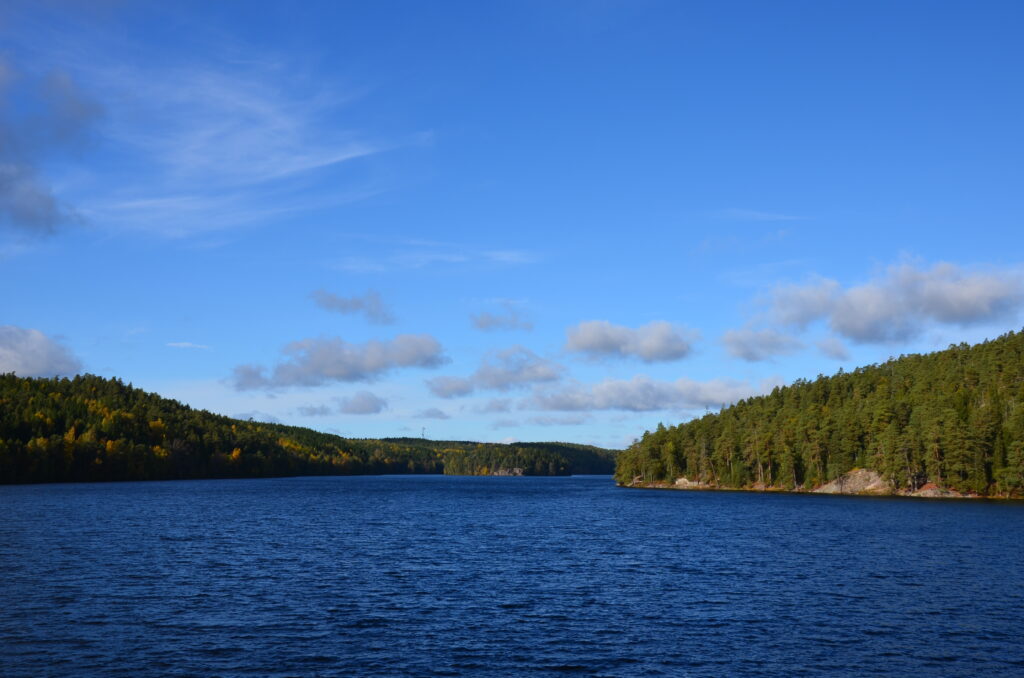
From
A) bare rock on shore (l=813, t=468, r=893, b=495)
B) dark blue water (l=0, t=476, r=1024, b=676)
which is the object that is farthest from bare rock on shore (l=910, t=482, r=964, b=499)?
dark blue water (l=0, t=476, r=1024, b=676)

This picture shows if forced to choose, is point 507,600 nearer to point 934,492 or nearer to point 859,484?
point 934,492

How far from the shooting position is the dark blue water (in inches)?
1448

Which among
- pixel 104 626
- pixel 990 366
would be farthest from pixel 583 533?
pixel 990 366

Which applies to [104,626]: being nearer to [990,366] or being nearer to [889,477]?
[889,477]

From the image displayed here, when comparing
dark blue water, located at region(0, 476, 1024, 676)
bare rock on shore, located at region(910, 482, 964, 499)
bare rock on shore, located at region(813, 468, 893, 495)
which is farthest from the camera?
bare rock on shore, located at region(813, 468, 893, 495)

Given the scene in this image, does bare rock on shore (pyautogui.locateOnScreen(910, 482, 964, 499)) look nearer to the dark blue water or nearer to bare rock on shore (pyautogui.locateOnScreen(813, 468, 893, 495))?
bare rock on shore (pyautogui.locateOnScreen(813, 468, 893, 495))

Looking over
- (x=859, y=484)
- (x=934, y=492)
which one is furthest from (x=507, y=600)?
(x=859, y=484)

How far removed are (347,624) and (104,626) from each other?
531 inches

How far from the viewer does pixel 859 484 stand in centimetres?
18788

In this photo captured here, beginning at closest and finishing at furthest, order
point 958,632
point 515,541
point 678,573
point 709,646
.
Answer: point 709,646, point 958,632, point 678,573, point 515,541

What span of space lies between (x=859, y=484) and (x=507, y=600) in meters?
163

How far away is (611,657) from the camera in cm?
3750

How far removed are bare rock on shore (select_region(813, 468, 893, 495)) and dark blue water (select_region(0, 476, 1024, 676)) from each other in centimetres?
8405

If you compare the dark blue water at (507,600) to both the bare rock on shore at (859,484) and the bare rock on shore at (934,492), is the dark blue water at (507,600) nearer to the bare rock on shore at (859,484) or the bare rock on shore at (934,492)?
the bare rock on shore at (934,492)
